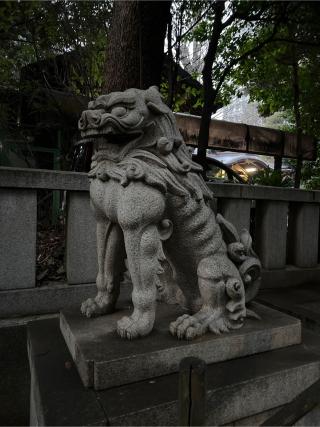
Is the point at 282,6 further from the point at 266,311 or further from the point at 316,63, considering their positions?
the point at 266,311

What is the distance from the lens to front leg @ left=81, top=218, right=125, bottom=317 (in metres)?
2.19

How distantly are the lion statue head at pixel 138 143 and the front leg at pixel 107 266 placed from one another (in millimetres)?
346

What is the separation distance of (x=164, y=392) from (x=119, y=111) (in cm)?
153

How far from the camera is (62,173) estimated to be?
3008mm

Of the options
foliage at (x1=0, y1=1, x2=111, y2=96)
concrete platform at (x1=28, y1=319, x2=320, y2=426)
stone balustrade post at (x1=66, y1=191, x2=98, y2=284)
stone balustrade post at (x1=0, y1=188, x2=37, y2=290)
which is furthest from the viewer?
foliage at (x1=0, y1=1, x2=111, y2=96)

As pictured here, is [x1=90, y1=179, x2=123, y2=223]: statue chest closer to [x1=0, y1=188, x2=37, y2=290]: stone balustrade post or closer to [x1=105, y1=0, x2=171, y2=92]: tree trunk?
[x1=0, y1=188, x2=37, y2=290]: stone balustrade post

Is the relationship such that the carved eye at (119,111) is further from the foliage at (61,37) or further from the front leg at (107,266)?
the foliage at (61,37)

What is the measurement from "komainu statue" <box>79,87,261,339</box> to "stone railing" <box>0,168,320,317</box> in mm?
870

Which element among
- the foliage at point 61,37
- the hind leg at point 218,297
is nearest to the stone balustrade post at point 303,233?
the hind leg at point 218,297

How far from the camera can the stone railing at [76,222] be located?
2861mm

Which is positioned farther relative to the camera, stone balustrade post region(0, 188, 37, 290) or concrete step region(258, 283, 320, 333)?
concrete step region(258, 283, 320, 333)

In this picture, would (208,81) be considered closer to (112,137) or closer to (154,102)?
(154,102)

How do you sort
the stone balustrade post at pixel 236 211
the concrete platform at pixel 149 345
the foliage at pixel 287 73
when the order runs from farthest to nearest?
the foliage at pixel 287 73, the stone balustrade post at pixel 236 211, the concrete platform at pixel 149 345

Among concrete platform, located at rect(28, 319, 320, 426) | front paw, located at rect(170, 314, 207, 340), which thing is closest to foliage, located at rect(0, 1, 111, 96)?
front paw, located at rect(170, 314, 207, 340)
